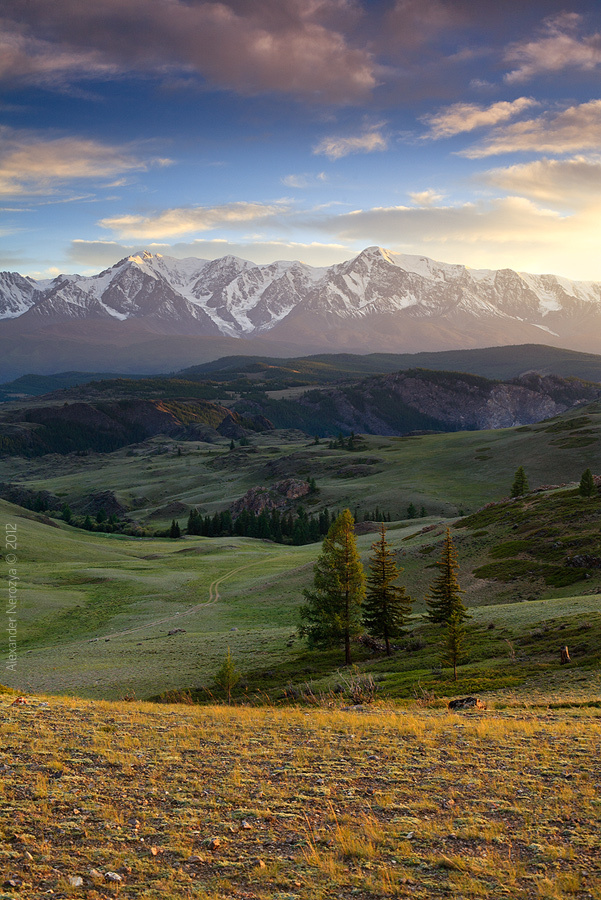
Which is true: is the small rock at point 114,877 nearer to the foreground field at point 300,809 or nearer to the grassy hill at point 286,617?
the foreground field at point 300,809

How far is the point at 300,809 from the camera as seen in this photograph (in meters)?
15.9

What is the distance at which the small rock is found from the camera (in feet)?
39.9

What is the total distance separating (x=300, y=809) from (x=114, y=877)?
5.39 metres

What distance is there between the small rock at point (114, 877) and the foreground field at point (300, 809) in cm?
3

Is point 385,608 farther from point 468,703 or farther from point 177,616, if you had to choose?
point 177,616

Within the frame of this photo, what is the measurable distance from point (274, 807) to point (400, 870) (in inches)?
179

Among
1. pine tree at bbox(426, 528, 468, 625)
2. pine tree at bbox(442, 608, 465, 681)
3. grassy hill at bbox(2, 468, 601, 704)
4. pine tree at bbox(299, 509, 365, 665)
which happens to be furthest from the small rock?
pine tree at bbox(299, 509, 365, 665)

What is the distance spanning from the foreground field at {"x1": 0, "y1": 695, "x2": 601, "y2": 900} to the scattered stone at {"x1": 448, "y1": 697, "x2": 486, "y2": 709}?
4.64 meters

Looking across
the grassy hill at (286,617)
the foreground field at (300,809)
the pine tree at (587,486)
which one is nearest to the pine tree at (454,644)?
the grassy hill at (286,617)

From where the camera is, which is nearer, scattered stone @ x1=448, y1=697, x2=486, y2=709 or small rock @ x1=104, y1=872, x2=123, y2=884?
small rock @ x1=104, y1=872, x2=123, y2=884

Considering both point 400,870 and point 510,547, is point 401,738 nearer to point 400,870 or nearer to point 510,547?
point 400,870

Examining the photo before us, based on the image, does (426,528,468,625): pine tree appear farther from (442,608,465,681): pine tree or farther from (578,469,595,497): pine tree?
(578,469,595,497): pine tree

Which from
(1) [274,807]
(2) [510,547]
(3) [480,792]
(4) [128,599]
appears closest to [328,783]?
(1) [274,807]

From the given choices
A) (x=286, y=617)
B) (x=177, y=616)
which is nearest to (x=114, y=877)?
(x=286, y=617)
